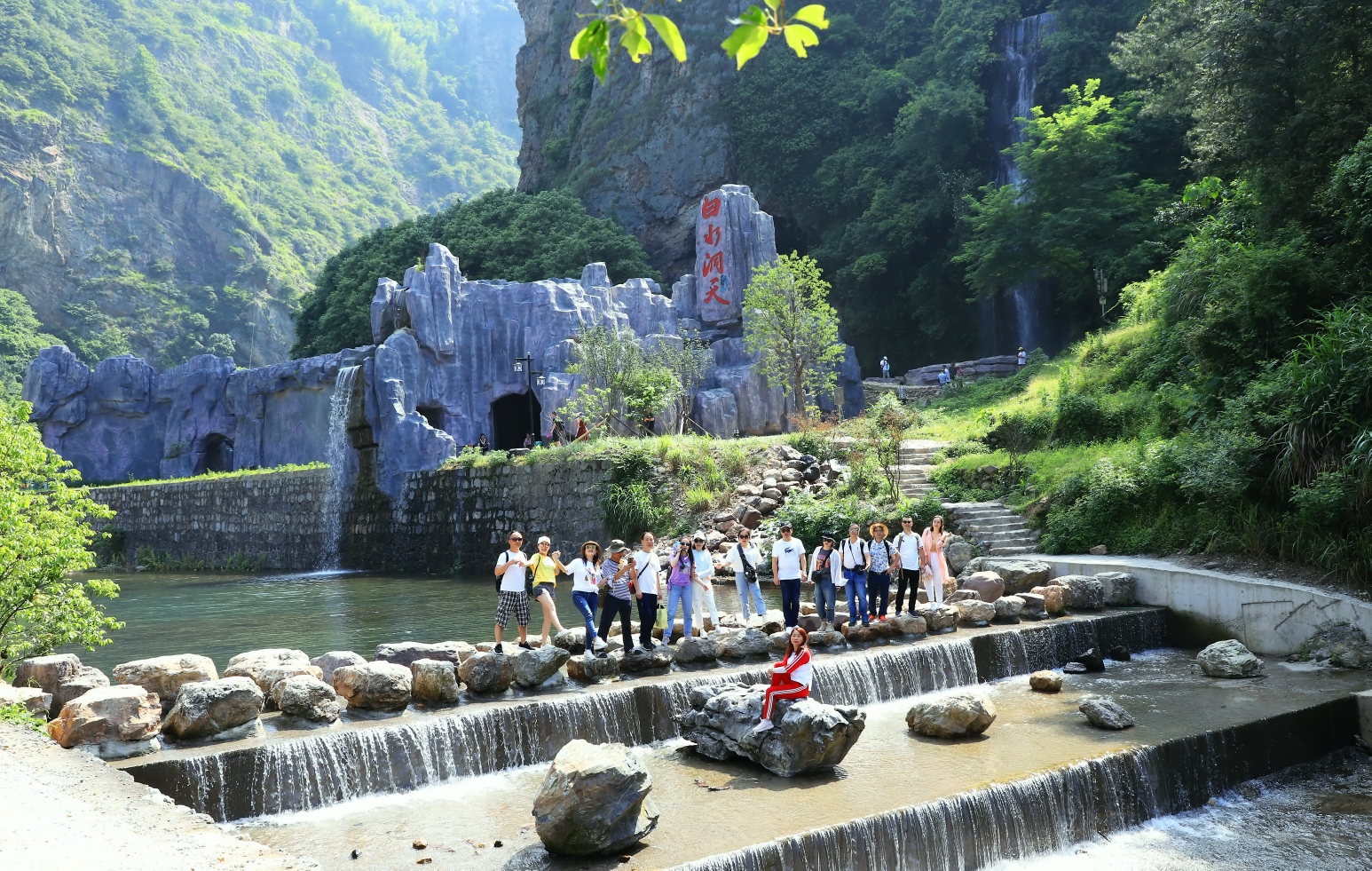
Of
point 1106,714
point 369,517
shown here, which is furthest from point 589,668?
point 369,517

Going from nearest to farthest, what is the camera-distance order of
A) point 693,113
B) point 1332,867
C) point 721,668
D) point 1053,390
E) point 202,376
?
point 1332,867
point 721,668
point 1053,390
point 202,376
point 693,113

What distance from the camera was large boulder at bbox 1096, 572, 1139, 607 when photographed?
48.6 ft

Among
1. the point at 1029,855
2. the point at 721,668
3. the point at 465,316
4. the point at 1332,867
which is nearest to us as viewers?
the point at 1332,867

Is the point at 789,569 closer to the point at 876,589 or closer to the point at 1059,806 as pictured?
the point at 876,589

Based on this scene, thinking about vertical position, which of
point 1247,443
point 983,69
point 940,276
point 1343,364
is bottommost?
point 1247,443

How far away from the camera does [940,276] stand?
41.0m

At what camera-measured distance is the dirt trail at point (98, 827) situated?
584cm

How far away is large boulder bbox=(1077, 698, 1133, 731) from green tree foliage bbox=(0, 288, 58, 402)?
54440mm

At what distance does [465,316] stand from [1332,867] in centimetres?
2949

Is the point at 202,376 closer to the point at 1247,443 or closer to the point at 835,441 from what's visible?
the point at 835,441

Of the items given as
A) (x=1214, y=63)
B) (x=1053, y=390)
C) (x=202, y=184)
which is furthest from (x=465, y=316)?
(x=202, y=184)

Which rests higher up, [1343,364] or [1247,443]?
[1343,364]

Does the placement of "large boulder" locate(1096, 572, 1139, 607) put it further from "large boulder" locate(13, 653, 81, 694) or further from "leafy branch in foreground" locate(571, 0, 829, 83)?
"leafy branch in foreground" locate(571, 0, 829, 83)

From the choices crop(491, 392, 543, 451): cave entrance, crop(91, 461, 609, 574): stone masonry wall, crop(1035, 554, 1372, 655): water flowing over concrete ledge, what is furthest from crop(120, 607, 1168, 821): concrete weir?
crop(491, 392, 543, 451): cave entrance
